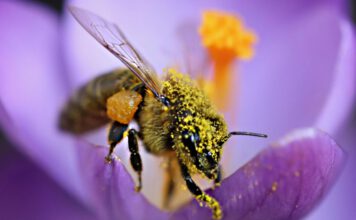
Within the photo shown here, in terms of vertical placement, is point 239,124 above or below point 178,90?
below

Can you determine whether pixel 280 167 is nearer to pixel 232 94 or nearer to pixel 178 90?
pixel 178 90

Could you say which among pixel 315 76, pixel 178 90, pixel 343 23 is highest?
pixel 178 90

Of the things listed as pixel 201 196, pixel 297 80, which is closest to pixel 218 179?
pixel 201 196

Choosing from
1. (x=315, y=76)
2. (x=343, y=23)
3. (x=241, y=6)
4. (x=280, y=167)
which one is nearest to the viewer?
(x=280, y=167)

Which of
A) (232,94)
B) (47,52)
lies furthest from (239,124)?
(47,52)

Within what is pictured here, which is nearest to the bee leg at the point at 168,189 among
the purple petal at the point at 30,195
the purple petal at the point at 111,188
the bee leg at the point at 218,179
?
the purple petal at the point at 111,188
